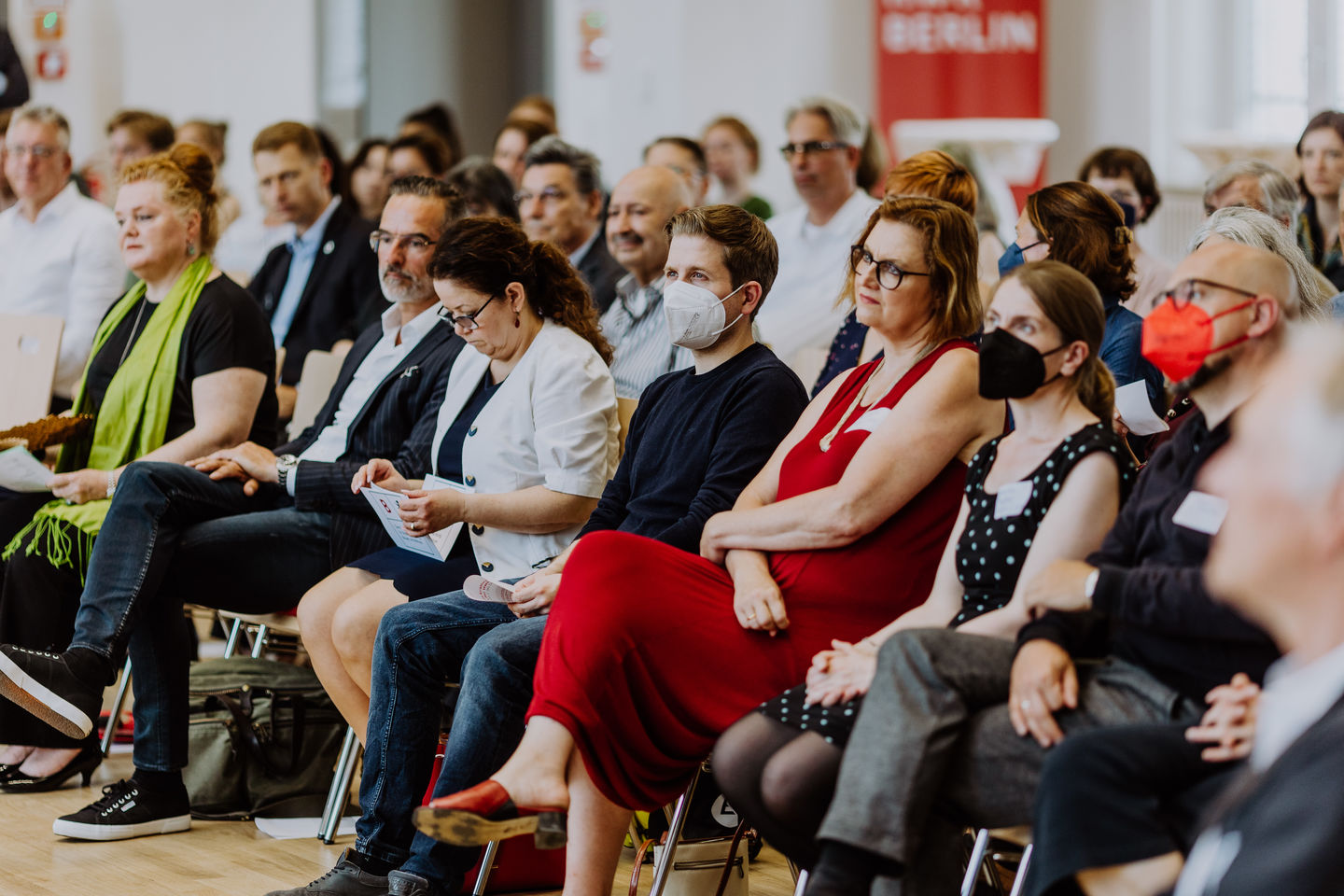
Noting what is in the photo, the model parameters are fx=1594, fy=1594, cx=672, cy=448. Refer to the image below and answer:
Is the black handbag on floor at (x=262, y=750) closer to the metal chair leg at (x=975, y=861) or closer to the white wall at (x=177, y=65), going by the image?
the metal chair leg at (x=975, y=861)

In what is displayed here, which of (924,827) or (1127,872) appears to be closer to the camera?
(1127,872)

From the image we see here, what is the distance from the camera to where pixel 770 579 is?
9.04ft

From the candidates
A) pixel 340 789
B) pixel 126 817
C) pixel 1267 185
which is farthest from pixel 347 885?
pixel 1267 185

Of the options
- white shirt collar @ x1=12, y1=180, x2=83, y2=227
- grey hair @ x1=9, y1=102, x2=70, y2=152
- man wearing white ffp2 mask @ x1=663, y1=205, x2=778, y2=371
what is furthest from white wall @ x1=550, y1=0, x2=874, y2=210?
man wearing white ffp2 mask @ x1=663, y1=205, x2=778, y2=371

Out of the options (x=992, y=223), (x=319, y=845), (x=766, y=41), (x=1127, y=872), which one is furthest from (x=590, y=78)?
(x=1127, y=872)

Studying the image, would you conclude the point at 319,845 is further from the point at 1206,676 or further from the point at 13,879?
the point at 1206,676

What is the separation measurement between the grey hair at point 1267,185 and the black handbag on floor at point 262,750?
2.53 m

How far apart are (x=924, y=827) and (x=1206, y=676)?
1.43ft

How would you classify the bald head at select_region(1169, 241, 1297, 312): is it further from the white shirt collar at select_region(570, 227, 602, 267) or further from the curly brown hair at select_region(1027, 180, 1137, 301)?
the white shirt collar at select_region(570, 227, 602, 267)

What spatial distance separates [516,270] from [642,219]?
0.86 metres

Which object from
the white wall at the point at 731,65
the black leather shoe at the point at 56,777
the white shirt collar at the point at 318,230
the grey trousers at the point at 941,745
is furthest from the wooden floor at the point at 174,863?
the white wall at the point at 731,65

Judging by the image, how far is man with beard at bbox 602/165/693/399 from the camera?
4.05 m

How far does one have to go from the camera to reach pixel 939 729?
7.07 feet

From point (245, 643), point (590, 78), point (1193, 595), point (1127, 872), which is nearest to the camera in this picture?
point (1127, 872)
